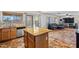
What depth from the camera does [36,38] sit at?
2197 mm

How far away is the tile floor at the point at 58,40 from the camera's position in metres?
2.16

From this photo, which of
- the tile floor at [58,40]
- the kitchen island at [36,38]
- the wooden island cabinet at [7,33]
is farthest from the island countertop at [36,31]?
the wooden island cabinet at [7,33]

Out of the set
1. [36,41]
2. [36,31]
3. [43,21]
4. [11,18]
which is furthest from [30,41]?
[11,18]

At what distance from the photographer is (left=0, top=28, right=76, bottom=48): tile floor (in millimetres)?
2160

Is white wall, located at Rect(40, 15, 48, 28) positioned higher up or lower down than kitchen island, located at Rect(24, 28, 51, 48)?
higher up

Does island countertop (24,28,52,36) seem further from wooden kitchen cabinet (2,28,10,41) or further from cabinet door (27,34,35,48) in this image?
wooden kitchen cabinet (2,28,10,41)

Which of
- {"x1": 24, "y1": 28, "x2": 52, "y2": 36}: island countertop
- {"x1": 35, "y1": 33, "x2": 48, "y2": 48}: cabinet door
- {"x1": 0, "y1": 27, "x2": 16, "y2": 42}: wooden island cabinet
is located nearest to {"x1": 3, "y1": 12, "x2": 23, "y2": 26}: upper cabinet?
{"x1": 0, "y1": 27, "x2": 16, "y2": 42}: wooden island cabinet

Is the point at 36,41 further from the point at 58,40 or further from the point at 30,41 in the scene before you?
the point at 58,40

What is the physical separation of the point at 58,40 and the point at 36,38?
1.34 feet

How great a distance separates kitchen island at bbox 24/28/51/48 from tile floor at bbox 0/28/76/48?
92 mm

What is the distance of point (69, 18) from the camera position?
2166 mm
